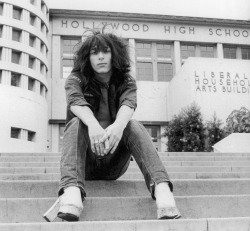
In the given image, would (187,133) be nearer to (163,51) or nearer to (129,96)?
(163,51)

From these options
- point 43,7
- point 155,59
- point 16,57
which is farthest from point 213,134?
point 43,7

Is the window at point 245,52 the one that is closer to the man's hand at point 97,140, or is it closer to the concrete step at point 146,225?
the man's hand at point 97,140

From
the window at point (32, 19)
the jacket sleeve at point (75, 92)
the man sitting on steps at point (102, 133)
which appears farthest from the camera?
the window at point (32, 19)

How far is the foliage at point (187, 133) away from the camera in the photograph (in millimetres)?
15219

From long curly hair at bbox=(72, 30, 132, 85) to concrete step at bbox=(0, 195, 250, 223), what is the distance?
84 centimetres

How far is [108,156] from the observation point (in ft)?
9.12

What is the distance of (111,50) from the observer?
115 inches

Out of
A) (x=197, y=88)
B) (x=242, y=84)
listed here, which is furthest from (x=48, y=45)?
(x=242, y=84)

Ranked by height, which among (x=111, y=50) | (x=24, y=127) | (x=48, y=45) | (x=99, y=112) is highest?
(x=48, y=45)

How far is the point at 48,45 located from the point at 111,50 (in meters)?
18.7

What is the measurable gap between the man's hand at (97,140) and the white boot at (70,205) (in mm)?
334

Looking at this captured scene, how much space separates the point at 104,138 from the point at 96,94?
449mm

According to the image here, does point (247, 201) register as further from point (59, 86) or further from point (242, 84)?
point (59, 86)

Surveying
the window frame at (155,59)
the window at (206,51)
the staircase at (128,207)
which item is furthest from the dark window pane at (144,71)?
the staircase at (128,207)
